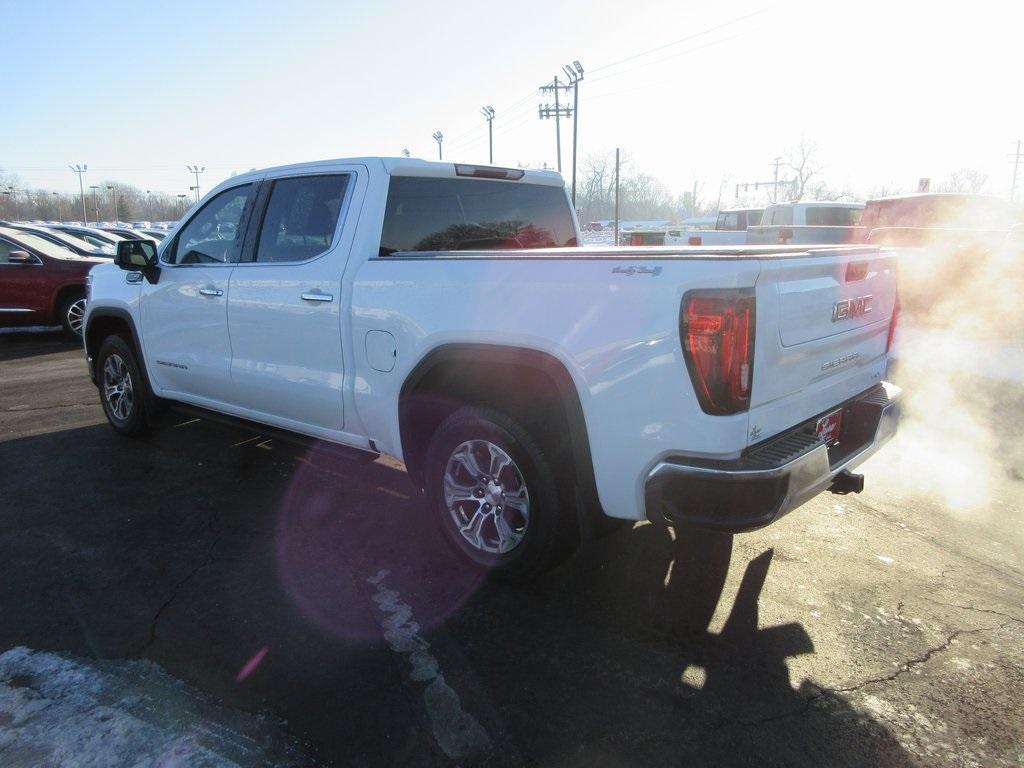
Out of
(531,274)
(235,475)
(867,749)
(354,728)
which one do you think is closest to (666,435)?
(531,274)

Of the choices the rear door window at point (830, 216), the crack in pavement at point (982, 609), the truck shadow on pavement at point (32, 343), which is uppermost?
the rear door window at point (830, 216)

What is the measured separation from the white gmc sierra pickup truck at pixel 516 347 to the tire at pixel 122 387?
1.85 ft

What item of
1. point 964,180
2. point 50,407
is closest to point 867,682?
point 50,407

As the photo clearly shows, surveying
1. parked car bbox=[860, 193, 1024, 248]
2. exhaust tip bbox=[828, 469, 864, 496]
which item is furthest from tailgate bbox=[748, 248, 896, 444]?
parked car bbox=[860, 193, 1024, 248]

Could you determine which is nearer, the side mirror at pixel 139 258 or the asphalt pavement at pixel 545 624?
the asphalt pavement at pixel 545 624

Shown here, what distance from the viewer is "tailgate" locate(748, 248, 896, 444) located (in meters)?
2.58

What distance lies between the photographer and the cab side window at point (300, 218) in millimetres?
4008

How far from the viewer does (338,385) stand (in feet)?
12.5

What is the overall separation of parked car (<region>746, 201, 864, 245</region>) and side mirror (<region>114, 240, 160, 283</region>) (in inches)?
371

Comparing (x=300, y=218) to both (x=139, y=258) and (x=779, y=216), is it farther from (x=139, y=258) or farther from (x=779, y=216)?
(x=779, y=216)

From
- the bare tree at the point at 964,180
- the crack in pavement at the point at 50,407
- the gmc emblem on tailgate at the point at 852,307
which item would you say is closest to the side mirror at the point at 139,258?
the crack in pavement at the point at 50,407

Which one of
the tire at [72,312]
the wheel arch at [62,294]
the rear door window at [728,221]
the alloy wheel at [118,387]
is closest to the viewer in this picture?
the alloy wheel at [118,387]

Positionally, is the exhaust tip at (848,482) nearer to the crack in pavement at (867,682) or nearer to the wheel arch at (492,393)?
the crack in pavement at (867,682)

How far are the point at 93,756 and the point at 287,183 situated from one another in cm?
315
